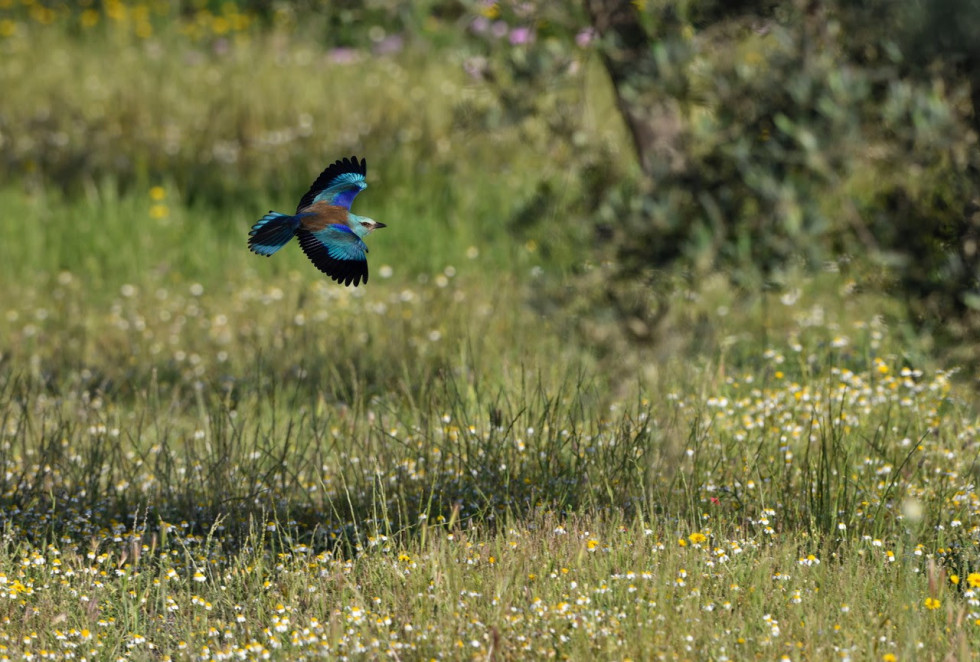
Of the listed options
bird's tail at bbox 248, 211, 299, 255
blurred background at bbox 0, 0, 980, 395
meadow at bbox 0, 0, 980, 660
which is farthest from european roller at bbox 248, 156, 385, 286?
blurred background at bbox 0, 0, 980, 395

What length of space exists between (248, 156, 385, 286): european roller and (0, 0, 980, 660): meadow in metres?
1.05

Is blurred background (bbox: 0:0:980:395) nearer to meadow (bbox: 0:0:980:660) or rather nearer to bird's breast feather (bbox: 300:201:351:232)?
meadow (bbox: 0:0:980:660)

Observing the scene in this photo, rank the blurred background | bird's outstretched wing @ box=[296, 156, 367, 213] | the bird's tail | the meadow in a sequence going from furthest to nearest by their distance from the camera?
the blurred background < the meadow < bird's outstretched wing @ box=[296, 156, 367, 213] < the bird's tail

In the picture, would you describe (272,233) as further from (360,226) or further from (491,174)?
(491,174)

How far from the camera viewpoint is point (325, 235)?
3.19 meters

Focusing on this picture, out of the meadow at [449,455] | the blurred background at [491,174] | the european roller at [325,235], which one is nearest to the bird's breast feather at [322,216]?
the european roller at [325,235]

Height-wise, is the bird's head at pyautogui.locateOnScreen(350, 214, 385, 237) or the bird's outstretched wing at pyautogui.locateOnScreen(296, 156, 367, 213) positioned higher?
the bird's outstretched wing at pyautogui.locateOnScreen(296, 156, 367, 213)

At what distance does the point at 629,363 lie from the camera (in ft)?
18.2

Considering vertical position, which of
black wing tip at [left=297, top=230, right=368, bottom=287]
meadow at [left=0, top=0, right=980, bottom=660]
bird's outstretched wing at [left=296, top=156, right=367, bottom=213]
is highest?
bird's outstretched wing at [left=296, top=156, right=367, bottom=213]

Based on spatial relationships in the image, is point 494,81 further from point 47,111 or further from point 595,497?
point 47,111

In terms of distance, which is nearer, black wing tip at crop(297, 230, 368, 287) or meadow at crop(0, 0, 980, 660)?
black wing tip at crop(297, 230, 368, 287)

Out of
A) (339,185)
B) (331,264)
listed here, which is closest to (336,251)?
(331,264)

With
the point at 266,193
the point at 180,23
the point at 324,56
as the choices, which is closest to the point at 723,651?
the point at 266,193

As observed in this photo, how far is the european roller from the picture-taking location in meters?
3.08
